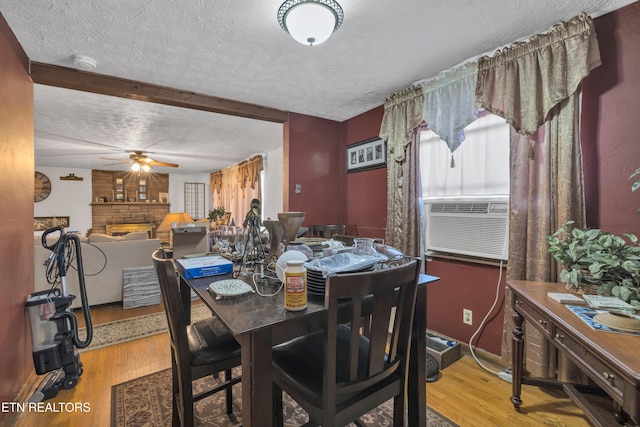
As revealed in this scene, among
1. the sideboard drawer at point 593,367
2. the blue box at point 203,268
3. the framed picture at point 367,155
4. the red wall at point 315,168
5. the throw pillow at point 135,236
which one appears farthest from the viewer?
the throw pillow at point 135,236

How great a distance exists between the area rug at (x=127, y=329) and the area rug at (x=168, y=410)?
76 cm

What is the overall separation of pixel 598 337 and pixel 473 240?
47.5 inches

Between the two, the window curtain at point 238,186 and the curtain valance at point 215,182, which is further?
the curtain valance at point 215,182

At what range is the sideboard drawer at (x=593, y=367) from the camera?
0.91m

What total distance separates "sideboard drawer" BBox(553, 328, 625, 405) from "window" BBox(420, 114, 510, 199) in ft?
3.68

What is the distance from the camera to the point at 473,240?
2221 millimetres

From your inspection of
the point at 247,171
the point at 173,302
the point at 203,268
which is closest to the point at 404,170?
the point at 203,268

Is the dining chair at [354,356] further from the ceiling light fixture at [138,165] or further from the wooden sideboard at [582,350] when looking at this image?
the ceiling light fixture at [138,165]

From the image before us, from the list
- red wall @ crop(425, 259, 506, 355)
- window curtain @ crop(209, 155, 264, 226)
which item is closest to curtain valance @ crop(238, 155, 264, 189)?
window curtain @ crop(209, 155, 264, 226)

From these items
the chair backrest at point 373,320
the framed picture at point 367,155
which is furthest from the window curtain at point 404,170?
the chair backrest at point 373,320

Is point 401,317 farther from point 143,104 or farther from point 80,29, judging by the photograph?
point 143,104

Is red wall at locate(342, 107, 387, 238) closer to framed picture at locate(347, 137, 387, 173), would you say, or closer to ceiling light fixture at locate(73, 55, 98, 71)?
framed picture at locate(347, 137, 387, 173)

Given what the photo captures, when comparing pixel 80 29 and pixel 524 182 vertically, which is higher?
pixel 80 29

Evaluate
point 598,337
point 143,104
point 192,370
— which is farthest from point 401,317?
point 143,104
